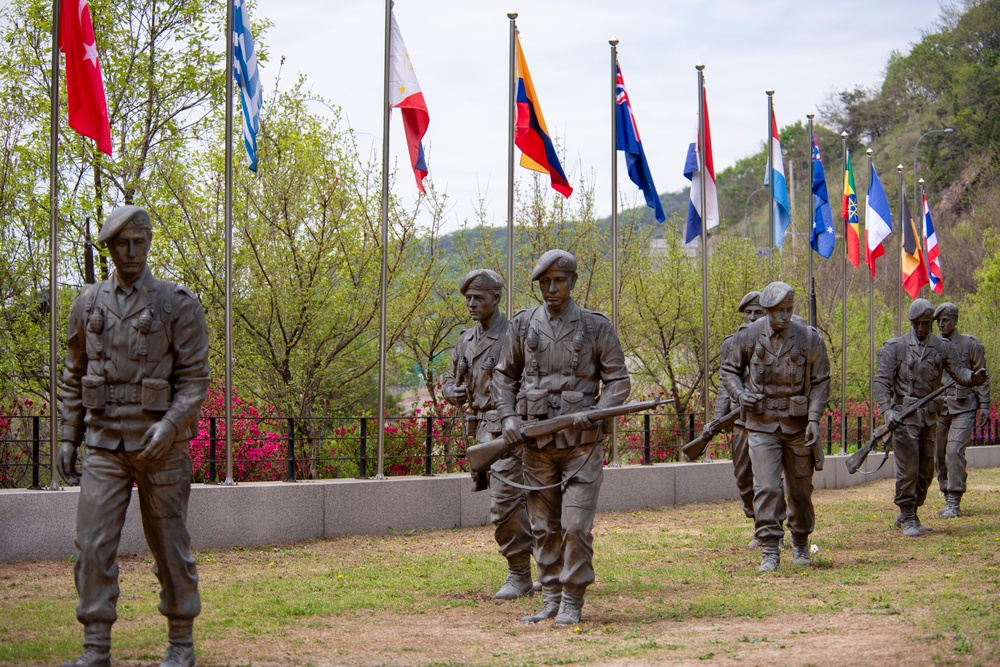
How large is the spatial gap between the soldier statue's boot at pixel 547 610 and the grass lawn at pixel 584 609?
125 millimetres

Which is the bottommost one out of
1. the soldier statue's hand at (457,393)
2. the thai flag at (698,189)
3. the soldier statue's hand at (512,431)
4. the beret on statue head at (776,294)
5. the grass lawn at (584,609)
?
the grass lawn at (584,609)

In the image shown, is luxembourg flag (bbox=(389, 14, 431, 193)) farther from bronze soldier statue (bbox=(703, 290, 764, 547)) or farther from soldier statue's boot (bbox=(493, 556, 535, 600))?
soldier statue's boot (bbox=(493, 556, 535, 600))

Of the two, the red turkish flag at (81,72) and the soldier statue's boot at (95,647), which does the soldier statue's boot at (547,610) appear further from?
the red turkish flag at (81,72)

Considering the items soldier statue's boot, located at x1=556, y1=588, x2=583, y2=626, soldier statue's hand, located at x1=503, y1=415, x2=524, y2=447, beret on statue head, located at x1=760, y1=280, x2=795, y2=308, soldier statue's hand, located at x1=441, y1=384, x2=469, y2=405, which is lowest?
soldier statue's boot, located at x1=556, y1=588, x2=583, y2=626

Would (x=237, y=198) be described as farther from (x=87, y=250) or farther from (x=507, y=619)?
(x=507, y=619)

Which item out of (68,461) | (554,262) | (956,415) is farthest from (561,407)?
(956,415)

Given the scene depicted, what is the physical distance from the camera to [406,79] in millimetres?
14211

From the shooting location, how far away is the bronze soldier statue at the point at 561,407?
334 inches

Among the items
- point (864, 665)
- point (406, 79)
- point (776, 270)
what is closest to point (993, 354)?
point (776, 270)

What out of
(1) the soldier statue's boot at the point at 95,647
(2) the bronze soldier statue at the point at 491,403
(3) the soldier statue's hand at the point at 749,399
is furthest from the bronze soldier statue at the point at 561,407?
(1) the soldier statue's boot at the point at 95,647

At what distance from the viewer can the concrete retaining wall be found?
11.3m

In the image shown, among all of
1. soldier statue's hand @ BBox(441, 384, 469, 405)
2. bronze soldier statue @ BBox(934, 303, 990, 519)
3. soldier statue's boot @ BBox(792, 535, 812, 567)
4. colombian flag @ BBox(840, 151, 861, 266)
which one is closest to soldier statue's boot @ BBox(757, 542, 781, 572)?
soldier statue's boot @ BBox(792, 535, 812, 567)

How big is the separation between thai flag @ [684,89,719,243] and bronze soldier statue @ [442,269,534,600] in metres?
8.36

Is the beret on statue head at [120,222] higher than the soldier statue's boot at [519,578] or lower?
higher
